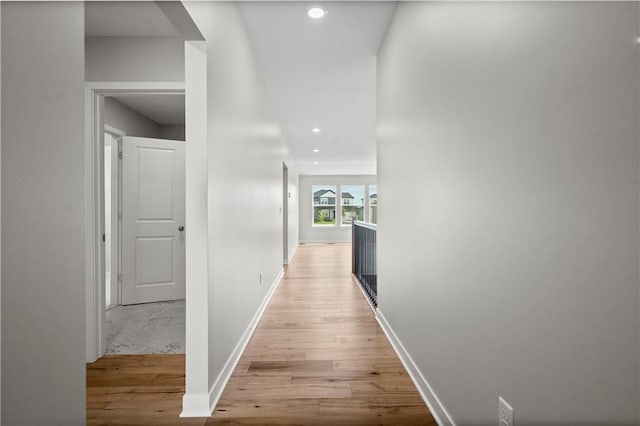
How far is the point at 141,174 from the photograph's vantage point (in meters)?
4.04

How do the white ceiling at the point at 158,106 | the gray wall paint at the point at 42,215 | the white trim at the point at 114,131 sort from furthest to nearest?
the white ceiling at the point at 158,106 → the white trim at the point at 114,131 → the gray wall paint at the point at 42,215

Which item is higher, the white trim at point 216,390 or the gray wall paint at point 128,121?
the gray wall paint at point 128,121

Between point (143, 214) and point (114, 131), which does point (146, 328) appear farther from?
point (114, 131)

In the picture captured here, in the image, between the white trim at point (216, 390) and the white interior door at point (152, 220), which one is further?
the white interior door at point (152, 220)

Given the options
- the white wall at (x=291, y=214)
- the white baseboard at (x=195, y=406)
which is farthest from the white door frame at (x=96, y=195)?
the white wall at (x=291, y=214)

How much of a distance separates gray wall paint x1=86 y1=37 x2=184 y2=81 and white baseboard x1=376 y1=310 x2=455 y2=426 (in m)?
2.65

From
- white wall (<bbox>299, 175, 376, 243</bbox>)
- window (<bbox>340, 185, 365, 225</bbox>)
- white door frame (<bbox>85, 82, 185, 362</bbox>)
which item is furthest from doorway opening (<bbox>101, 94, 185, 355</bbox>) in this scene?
window (<bbox>340, 185, 365, 225</bbox>)

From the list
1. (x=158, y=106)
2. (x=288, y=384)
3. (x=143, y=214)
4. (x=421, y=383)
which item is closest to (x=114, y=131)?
(x=158, y=106)

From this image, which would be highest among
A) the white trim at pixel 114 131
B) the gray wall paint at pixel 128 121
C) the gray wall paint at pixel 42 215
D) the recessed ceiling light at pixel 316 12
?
the recessed ceiling light at pixel 316 12

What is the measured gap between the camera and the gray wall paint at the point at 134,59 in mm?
2689

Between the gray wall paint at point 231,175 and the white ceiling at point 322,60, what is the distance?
215mm

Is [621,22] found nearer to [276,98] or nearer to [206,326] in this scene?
[206,326]

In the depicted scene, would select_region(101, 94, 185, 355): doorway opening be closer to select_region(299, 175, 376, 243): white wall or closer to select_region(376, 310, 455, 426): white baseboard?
select_region(376, 310, 455, 426): white baseboard

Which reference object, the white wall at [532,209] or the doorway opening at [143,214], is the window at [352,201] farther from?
the white wall at [532,209]
